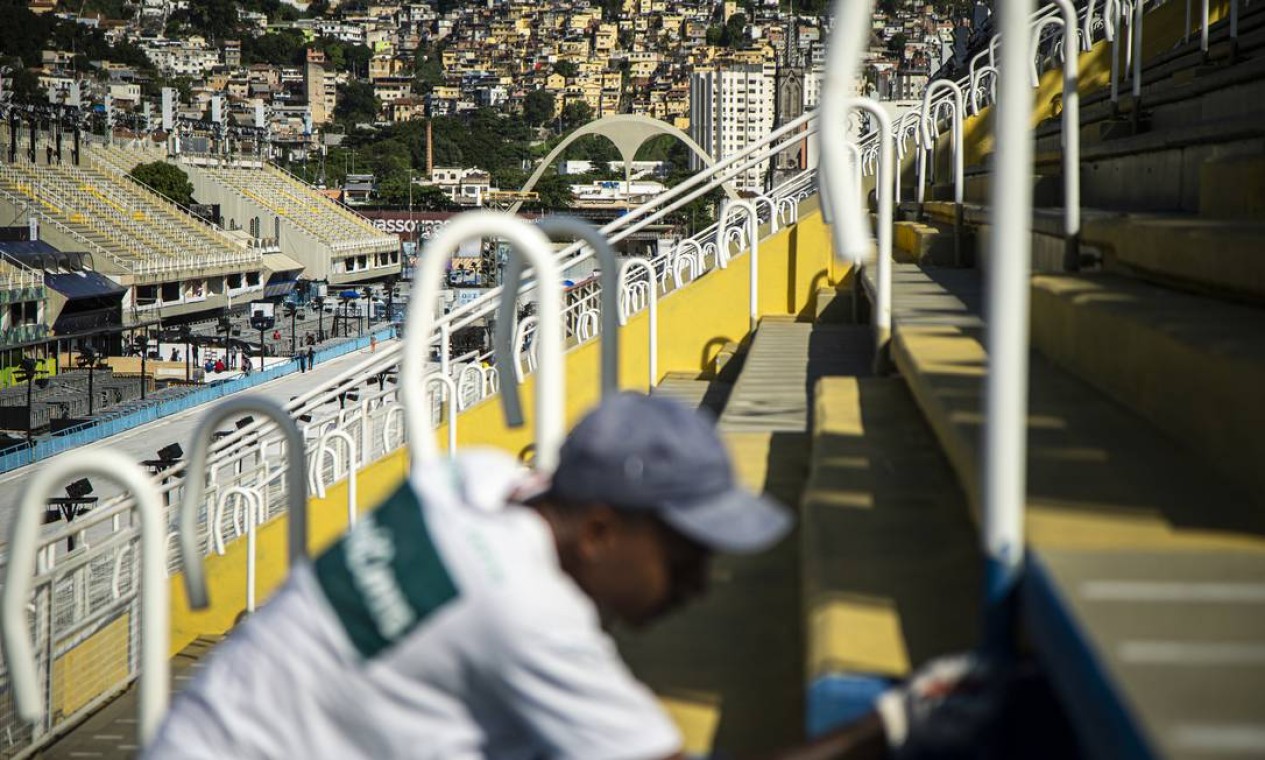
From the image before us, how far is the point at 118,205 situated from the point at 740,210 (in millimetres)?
59399

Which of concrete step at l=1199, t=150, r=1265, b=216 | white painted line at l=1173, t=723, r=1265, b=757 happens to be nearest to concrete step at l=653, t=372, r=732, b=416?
concrete step at l=1199, t=150, r=1265, b=216

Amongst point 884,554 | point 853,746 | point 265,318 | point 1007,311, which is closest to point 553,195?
point 265,318

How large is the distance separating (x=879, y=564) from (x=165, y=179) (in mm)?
77599

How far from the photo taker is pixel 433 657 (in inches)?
63.6

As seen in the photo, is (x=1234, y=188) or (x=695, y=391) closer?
(x=1234, y=188)

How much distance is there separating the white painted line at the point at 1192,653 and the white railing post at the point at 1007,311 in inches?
13.1

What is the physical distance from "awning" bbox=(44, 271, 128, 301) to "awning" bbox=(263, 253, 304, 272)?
16535mm

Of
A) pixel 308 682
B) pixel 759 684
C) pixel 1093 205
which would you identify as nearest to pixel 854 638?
pixel 759 684

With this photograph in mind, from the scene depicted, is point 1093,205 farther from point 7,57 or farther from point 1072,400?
point 7,57

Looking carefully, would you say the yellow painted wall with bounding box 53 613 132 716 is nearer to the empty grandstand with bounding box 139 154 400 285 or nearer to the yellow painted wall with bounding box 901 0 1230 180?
the yellow painted wall with bounding box 901 0 1230 180

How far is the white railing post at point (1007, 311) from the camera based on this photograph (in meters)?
1.80

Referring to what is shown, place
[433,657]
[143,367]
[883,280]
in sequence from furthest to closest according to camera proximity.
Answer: [143,367], [883,280], [433,657]

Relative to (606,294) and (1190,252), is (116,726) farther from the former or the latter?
(1190,252)

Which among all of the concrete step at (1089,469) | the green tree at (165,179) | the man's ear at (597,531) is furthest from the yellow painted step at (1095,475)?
the green tree at (165,179)
